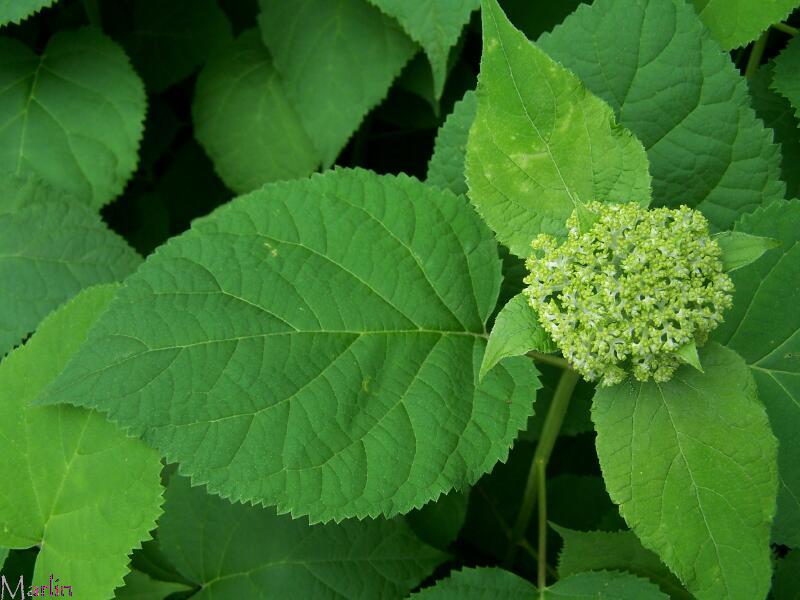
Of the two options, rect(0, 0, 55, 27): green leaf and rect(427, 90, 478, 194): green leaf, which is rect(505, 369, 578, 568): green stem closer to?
rect(427, 90, 478, 194): green leaf

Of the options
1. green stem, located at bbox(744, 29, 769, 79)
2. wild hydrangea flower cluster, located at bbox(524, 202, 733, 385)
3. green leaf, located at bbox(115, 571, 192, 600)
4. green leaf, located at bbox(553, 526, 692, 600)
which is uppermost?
green stem, located at bbox(744, 29, 769, 79)

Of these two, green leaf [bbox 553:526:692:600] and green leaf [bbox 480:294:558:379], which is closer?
green leaf [bbox 480:294:558:379]

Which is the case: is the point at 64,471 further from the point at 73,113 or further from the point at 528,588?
the point at 73,113

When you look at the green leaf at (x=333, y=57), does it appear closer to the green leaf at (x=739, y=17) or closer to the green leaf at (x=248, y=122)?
the green leaf at (x=248, y=122)

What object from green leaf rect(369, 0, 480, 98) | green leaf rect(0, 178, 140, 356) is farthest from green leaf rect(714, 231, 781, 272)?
green leaf rect(0, 178, 140, 356)

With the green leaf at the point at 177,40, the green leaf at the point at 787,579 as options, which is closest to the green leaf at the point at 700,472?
the green leaf at the point at 787,579
